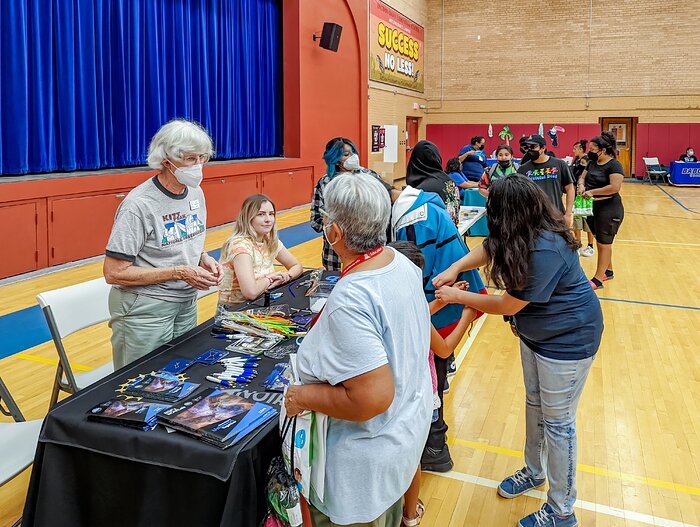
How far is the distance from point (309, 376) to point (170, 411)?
0.54 m

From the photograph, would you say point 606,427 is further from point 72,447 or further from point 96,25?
point 96,25

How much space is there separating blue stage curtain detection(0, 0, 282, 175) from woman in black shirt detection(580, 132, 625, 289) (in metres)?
6.57

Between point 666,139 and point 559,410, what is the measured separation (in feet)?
68.1

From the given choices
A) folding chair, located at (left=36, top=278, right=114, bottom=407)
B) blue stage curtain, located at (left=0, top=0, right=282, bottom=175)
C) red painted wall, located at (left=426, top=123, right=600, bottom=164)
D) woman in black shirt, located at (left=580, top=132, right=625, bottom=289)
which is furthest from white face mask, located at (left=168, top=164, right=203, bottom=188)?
red painted wall, located at (left=426, top=123, right=600, bottom=164)

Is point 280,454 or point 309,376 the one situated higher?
point 309,376

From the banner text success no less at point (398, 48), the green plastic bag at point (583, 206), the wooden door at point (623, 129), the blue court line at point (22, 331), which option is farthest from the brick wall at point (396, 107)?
the blue court line at point (22, 331)

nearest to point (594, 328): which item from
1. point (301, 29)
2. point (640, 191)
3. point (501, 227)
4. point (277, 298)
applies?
point (501, 227)

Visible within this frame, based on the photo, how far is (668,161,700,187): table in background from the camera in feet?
62.6

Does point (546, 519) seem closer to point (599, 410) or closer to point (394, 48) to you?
point (599, 410)

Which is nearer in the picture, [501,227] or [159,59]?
[501,227]

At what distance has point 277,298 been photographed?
3.17 meters

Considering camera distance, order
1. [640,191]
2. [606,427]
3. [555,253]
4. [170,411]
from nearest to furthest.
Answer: [170,411]
[555,253]
[606,427]
[640,191]

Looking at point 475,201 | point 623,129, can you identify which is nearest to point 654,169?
point 623,129

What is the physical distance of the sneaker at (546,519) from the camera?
2.51m
